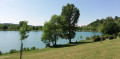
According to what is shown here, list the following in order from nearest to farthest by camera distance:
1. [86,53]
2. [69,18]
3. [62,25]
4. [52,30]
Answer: [86,53], [52,30], [62,25], [69,18]

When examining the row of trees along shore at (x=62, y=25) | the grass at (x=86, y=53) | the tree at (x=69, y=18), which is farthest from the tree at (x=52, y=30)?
the grass at (x=86, y=53)

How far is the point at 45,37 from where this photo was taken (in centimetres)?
2456

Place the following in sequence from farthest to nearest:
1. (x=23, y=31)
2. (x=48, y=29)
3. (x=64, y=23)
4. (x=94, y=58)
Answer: (x=64, y=23) → (x=48, y=29) → (x=23, y=31) → (x=94, y=58)

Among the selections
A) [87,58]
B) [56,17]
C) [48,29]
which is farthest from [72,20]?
[87,58]

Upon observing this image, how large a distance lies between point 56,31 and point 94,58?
58.7ft

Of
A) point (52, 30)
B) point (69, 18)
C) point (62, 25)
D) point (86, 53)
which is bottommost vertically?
point (86, 53)

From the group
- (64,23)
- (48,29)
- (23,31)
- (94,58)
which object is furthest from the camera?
(64,23)

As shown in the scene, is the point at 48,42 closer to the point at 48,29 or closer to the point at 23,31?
the point at 48,29

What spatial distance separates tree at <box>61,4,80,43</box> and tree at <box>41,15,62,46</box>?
246cm

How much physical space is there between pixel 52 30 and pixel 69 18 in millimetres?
6489

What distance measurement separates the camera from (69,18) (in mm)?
27875

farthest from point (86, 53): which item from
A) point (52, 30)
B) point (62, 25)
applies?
point (62, 25)

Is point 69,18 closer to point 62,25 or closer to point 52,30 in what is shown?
point 62,25

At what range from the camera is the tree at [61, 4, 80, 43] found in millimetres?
27688
